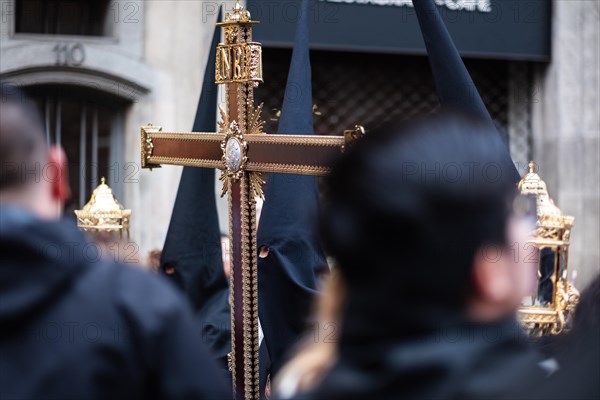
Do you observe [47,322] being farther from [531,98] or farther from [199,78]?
[531,98]

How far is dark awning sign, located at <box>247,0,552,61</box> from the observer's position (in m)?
8.09

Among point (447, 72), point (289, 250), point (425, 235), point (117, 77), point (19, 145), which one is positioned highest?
point (117, 77)

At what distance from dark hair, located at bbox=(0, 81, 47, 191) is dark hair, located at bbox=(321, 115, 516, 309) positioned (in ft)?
1.72

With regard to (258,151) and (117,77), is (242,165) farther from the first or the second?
(117,77)

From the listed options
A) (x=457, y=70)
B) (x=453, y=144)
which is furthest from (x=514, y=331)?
(x=457, y=70)

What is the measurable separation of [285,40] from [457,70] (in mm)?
5012

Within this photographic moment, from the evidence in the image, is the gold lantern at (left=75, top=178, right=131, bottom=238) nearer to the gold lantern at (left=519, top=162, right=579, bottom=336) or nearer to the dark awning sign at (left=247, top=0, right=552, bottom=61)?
the gold lantern at (left=519, top=162, right=579, bottom=336)

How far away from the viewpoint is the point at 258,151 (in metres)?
3.42

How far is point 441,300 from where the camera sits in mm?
1449

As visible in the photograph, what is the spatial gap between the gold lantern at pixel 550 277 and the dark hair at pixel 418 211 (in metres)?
2.39

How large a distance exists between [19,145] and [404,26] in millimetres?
6951

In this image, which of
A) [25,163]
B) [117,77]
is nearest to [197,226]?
[25,163]

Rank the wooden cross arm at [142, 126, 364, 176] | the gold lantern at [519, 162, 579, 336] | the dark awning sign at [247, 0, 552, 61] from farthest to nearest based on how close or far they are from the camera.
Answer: the dark awning sign at [247, 0, 552, 61] < the gold lantern at [519, 162, 579, 336] < the wooden cross arm at [142, 126, 364, 176]

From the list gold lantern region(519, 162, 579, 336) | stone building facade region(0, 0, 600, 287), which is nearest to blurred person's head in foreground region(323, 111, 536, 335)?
gold lantern region(519, 162, 579, 336)
